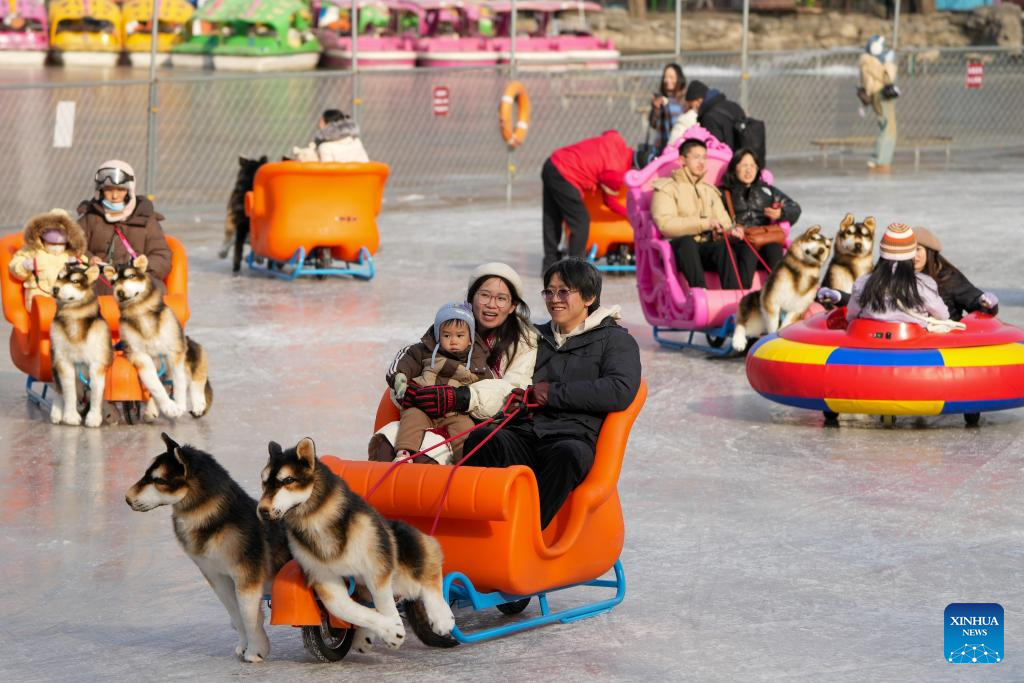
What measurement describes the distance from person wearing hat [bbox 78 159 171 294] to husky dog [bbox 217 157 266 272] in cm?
391

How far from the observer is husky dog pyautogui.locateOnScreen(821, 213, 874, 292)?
9117 mm

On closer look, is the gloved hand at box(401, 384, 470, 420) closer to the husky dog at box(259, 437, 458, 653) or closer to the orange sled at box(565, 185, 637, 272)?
the husky dog at box(259, 437, 458, 653)

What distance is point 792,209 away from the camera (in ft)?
33.1

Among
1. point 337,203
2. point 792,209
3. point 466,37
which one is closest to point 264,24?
point 466,37

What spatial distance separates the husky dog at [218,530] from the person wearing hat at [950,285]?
4.27 metres

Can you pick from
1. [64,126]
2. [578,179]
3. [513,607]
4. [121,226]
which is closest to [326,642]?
[513,607]

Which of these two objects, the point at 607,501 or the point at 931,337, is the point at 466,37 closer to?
the point at 931,337

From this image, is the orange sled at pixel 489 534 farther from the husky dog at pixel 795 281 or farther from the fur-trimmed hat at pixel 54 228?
the husky dog at pixel 795 281

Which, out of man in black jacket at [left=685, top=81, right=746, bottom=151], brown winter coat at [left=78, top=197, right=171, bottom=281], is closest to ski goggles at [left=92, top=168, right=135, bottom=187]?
brown winter coat at [left=78, top=197, right=171, bottom=281]

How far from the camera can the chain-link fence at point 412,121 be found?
17.8 meters

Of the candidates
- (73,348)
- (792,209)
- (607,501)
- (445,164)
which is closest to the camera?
(607,501)

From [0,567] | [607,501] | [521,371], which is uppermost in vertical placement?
[521,371]

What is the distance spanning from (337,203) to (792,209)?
355 cm

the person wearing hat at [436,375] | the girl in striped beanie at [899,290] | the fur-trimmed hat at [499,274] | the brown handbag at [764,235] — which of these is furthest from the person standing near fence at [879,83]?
the person wearing hat at [436,375]
